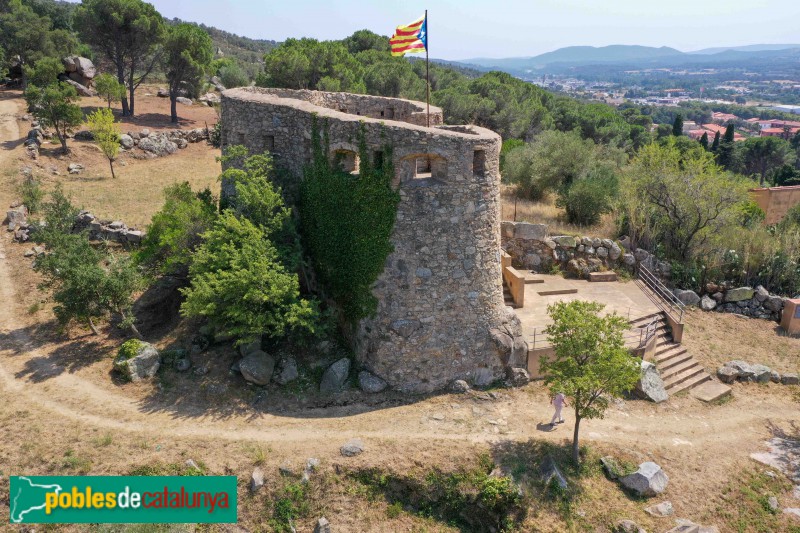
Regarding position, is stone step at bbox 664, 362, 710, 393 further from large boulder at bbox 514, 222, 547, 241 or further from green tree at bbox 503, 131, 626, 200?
green tree at bbox 503, 131, 626, 200

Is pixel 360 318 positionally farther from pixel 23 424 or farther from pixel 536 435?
pixel 23 424

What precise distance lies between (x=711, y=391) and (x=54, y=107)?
4151 cm

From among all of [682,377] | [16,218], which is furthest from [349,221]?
[16,218]

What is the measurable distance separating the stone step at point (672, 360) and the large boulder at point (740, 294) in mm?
6200

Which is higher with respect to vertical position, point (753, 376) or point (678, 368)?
point (678, 368)

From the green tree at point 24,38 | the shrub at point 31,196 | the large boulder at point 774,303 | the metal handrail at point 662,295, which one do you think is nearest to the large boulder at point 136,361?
the shrub at point 31,196

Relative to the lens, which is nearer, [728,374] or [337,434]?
[337,434]

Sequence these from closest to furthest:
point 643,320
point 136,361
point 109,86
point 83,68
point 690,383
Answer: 1. point 136,361
2. point 690,383
3. point 643,320
4. point 109,86
5. point 83,68

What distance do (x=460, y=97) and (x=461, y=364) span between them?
30.7m

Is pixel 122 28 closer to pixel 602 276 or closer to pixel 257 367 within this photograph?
pixel 257 367

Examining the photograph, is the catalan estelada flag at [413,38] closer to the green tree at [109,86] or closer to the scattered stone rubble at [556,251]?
the scattered stone rubble at [556,251]

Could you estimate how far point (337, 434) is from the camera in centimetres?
1616

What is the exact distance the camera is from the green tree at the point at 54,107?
3475 centimetres

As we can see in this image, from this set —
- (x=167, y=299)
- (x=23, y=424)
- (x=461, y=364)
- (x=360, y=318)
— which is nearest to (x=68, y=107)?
(x=167, y=299)
